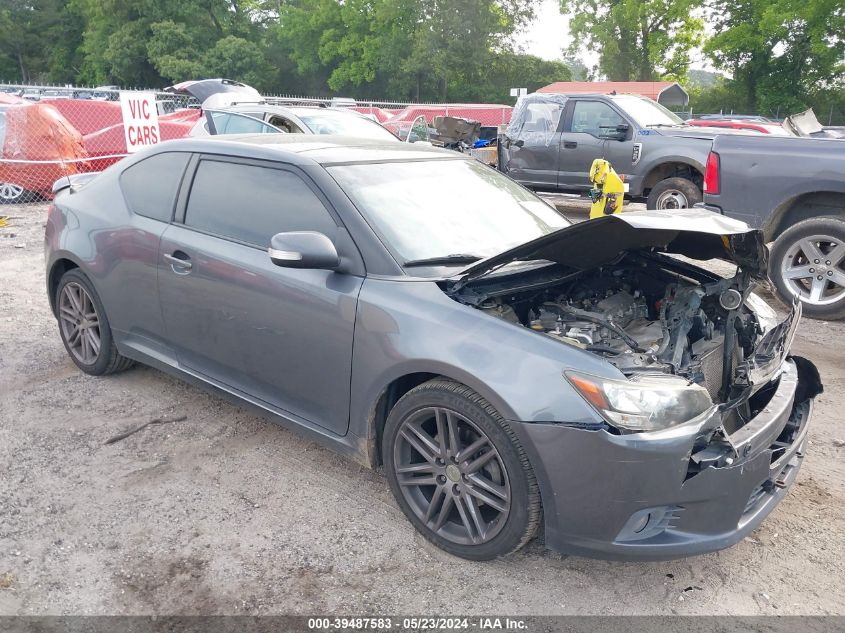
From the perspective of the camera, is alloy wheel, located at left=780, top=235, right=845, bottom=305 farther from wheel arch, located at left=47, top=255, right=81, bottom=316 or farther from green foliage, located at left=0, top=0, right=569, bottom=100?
green foliage, located at left=0, top=0, right=569, bottom=100

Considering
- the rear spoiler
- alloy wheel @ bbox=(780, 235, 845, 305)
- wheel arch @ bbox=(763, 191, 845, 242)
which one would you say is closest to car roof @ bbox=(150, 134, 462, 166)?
the rear spoiler

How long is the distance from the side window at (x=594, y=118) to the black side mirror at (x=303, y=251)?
8.81 meters

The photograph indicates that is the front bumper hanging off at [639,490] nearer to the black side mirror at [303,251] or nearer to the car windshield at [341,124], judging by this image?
the black side mirror at [303,251]

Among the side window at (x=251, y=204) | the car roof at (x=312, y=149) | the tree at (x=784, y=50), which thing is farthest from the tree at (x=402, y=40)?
the side window at (x=251, y=204)

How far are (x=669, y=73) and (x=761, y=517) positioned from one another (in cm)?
5234

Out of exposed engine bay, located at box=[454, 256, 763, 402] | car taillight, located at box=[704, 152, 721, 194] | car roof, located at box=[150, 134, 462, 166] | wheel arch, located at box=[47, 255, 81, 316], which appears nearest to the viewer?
exposed engine bay, located at box=[454, 256, 763, 402]

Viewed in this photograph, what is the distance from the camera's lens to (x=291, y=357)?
338 centimetres

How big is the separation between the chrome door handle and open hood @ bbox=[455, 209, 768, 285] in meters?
1.58

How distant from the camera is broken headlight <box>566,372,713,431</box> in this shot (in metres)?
2.51

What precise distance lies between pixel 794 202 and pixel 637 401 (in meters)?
5.27

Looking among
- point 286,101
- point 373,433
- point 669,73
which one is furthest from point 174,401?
point 669,73

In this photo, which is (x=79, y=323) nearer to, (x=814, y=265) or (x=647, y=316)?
(x=647, y=316)

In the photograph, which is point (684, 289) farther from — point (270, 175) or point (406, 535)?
point (270, 175)

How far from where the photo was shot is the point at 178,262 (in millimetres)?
3838
